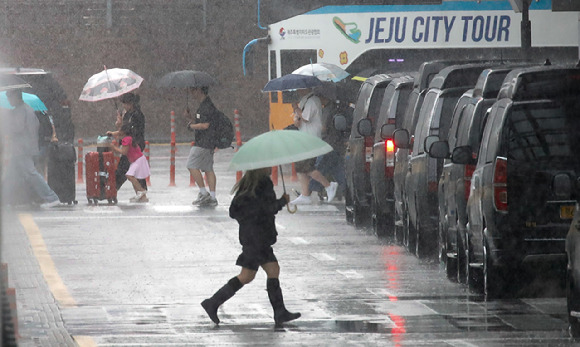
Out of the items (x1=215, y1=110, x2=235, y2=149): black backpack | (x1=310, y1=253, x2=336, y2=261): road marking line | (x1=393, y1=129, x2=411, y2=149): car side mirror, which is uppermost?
(x1=393, y1=129, x2=411, y2=149): car side mirror

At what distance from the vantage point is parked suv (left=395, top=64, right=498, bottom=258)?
1345 centimetres

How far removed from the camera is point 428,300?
1111 centimetres

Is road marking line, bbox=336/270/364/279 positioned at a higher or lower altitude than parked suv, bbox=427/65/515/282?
lower

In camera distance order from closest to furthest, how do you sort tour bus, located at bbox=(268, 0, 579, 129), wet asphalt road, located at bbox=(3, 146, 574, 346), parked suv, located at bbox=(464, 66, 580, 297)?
1. wet asphalt road, located at bbox=(3, 146, 574, 346)
2. parked suv, located at bbox=(464, 66, 580, 297)
3. tour bus, located at bbox=(268, 0, 579, 129)

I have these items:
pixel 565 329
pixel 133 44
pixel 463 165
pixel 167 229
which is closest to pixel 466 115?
pixel 463 165

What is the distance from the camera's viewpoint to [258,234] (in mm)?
9992

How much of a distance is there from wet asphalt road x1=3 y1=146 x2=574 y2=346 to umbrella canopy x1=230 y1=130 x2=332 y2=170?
1.17 meters

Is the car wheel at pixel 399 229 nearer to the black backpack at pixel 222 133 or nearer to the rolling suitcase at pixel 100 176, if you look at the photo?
the black backpack at pixel 222 133

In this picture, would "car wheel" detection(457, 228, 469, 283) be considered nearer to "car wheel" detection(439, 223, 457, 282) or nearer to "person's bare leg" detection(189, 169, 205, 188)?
"car wheel" detection(439, 223, 457, 282)

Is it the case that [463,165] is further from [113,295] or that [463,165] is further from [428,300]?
[113,295]

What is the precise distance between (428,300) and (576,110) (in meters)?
1.94

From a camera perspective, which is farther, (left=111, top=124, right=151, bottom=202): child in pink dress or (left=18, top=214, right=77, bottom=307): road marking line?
(left=111, top=124, right=151, bottom=202): child in pink dress

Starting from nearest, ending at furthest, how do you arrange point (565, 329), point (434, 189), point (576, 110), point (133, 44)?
point (565, 329), point (576, 110), point (434, 189), point (133, 44)

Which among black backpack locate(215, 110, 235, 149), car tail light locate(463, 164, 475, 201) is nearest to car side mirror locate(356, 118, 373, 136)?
black backpack locate(215, 110, 235, 149)
